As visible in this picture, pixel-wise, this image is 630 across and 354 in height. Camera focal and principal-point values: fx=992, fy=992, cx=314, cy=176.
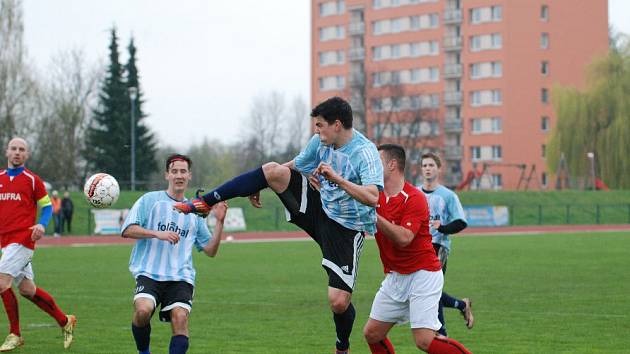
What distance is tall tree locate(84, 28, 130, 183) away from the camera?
61031mm

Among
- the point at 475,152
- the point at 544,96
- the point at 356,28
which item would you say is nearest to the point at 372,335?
the point at 544,96

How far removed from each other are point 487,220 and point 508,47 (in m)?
38.6

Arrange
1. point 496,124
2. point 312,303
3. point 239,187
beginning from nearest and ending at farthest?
point 239,187 < point 312,303 < point 496,124

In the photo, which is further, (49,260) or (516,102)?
(516,102)

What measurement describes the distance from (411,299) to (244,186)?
5.83 feet

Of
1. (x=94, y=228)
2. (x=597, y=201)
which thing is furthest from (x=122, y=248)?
(x=597, y=201)

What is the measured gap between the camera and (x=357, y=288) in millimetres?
19922

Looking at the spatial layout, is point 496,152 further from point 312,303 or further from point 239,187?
point 239,187

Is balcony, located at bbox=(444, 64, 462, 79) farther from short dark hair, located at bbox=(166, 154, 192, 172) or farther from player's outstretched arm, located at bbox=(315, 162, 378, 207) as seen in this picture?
player's outstretched arm, located at bbox=(315, 162, 378, 207)

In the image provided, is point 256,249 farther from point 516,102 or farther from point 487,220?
point 516,102

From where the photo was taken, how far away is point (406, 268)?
8.51 metres

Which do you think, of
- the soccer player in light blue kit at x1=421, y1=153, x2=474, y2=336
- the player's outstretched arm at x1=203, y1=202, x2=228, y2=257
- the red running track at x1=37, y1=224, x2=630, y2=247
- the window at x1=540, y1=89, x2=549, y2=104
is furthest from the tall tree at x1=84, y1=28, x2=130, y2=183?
the player's outstretched arm at x1=203, y1=202, x2=228, y2=257

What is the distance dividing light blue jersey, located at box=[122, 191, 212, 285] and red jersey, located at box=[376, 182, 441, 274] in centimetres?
205

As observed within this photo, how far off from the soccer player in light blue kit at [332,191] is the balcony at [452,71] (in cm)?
9038
